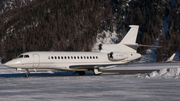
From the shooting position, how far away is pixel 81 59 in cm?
3369

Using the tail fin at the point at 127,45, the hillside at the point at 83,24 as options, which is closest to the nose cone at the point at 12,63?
the tail fin at the point at 127,45

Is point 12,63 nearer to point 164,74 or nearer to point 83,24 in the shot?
point 164,74

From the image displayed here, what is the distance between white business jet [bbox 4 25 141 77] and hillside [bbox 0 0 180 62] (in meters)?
97.4

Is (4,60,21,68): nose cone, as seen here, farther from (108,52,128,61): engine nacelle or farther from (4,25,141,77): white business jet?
(108,52,128,61): engine nacelle

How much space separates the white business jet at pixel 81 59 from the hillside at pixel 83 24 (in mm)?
97388

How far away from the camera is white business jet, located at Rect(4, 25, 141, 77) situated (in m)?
30.7

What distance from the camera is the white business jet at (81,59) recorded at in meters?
30.7

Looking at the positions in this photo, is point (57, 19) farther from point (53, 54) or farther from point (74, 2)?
point (53, 54)

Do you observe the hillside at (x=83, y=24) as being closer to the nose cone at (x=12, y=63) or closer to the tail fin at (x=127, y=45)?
the tail fin at (x=127, y=45)

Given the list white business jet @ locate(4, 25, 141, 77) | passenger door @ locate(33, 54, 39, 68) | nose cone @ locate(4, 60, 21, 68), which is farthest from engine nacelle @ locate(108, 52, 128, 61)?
nose cone @ locate(4, 60, 21, 68)

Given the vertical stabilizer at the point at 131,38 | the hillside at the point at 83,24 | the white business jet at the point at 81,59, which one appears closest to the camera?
the white business jet at the point at 81,59

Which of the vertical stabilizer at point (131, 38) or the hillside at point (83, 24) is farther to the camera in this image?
the hillside at point (83, 24)

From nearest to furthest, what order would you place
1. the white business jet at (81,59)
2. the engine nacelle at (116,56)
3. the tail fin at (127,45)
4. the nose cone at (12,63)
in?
the nose cone at (12,63) < the white business jet at (81,59) < the engine nacelle at (116,56) < the tail fin at (127,45)

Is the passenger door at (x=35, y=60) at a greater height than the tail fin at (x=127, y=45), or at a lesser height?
lesser
